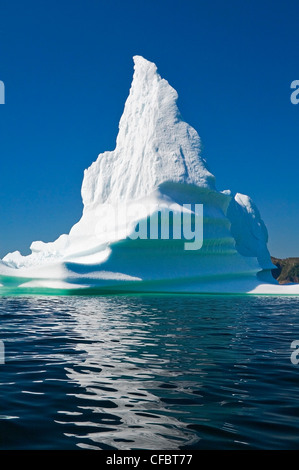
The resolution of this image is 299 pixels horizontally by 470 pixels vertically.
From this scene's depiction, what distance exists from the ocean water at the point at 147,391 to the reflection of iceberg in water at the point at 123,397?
1cm

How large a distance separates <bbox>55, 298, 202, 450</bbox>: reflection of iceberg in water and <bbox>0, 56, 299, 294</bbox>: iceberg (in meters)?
16.9

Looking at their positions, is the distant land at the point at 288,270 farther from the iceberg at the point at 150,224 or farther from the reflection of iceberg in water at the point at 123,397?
the reflection of iceberg in water at the point at 123,397

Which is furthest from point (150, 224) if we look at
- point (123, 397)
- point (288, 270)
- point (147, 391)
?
point (288, 270)

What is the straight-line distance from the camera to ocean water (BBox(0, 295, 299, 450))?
3510 mm

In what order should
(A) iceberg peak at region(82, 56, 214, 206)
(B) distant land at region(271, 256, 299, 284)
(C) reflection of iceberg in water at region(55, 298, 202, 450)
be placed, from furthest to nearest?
(B) distant land at region(271, 256, 299, 284)
(A) iceberg peak at region(82, 56, 214, 206)
(C) reflection of iceberg in water at region(55, 298, 202, 450)

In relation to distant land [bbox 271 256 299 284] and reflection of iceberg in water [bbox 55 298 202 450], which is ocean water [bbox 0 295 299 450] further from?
distant land [bbox 271 256 299 284]

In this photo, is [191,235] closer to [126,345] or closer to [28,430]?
[126,345]

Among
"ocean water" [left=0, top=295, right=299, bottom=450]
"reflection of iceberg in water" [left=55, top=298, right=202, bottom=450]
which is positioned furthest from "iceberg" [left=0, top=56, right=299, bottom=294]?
"reflection of iceberg in water" [left=55, top=298, right=202, bottom=450]

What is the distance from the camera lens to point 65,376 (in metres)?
5.43

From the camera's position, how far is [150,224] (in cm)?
2559

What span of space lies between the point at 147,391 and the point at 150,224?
20932 millimetres

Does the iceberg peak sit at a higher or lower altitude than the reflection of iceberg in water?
higher

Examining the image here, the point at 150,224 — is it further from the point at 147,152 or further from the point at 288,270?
the point at 288,270

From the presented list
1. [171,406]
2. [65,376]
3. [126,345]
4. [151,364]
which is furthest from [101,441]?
[126,345]
